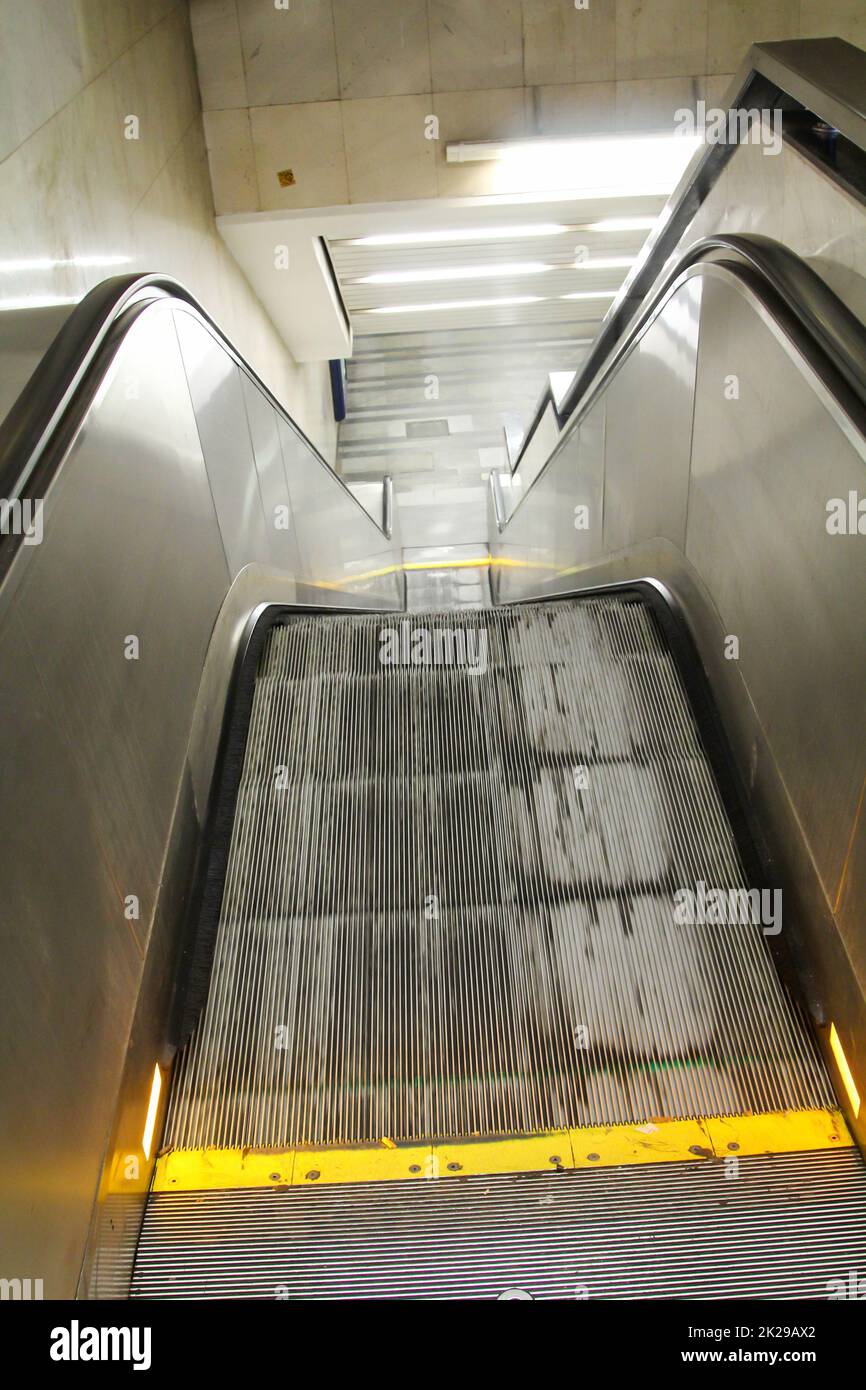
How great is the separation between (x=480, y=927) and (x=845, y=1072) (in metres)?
0.87

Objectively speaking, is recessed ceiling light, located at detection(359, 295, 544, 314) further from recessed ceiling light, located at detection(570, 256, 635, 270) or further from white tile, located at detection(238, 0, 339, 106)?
white tile, located at detection(238, 0, 339, 106)

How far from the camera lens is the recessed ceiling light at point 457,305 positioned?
14.8 m

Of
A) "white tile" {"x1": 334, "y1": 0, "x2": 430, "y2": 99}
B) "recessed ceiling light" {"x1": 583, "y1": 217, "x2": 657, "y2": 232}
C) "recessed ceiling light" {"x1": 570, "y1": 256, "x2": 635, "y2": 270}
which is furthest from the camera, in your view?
"recessed ceiling light" {"x1": 570, "y1": 256, "x2": 635, "y2": 270}

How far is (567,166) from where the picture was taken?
8.77m

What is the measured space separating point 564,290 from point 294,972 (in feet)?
46.4

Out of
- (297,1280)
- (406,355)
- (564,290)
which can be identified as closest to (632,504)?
(297,1280)

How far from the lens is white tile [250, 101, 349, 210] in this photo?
841cm

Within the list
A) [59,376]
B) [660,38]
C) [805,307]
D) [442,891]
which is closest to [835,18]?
[660,38]

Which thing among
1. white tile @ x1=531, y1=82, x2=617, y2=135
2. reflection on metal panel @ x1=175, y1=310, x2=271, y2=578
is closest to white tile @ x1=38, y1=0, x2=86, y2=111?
reflection on metal panel @ x1=175, y1=310, x2=271, y2=578

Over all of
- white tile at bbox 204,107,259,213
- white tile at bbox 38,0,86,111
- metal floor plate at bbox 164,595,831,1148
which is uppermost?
white tile at bbox 204,107,259,213

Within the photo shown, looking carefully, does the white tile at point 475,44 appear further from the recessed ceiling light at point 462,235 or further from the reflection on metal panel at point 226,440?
the reflection on metal panel at point 226,440

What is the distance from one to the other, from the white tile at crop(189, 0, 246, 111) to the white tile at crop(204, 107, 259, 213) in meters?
0.11

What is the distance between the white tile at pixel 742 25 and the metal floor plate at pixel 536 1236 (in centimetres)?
895

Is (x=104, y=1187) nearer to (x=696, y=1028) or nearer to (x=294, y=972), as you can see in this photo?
(x=294, y=972)
